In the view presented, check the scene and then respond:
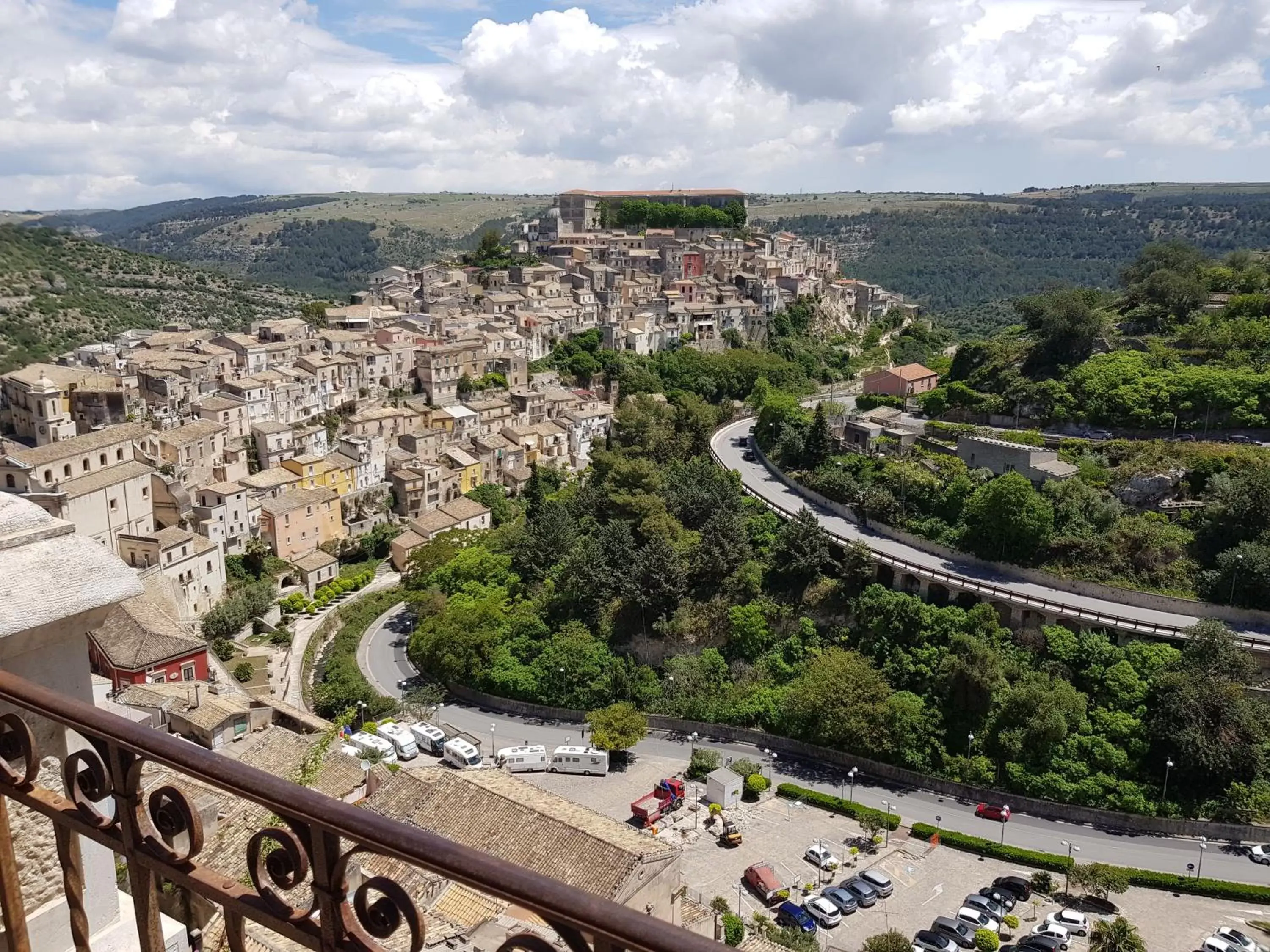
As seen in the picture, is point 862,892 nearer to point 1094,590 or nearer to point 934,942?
point 934,942

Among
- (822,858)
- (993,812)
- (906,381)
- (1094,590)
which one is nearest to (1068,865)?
(993,812)

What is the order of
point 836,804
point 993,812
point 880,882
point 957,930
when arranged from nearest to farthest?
point 957,930 → point 880,882 → point 993,812 → point 836,804

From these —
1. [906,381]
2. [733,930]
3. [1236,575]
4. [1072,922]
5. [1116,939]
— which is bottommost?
[1072,922]

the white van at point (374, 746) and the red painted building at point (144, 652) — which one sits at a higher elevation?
the red painted building at point (144, 652)

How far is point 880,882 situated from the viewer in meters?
21.7

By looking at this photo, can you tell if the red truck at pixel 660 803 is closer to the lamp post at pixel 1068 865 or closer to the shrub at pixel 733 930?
the shrub at pixel 733 930

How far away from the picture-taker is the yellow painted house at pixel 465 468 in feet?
156

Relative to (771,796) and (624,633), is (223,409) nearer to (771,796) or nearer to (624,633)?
(624,633)

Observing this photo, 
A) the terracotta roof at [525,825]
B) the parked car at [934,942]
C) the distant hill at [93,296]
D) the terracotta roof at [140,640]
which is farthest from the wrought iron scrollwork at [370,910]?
the distant hill at [93,296]

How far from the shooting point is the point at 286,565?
131 ft

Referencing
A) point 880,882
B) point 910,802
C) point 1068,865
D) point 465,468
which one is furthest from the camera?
point 465,468

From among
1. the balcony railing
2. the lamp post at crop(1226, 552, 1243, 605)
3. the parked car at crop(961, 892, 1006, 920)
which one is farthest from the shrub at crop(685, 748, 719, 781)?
the balcony railing

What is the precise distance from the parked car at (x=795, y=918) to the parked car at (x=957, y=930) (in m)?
2.56

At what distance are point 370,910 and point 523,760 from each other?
2502cm
